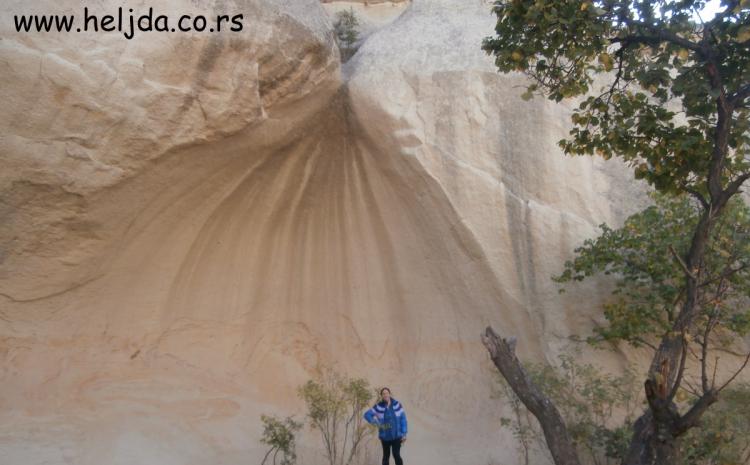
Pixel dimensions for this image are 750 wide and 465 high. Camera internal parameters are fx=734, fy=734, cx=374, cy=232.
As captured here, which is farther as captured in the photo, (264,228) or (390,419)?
(264,228)

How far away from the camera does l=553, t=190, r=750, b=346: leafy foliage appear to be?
7.29m

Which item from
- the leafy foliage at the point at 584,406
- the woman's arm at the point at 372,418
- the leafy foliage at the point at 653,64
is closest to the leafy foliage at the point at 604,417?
the leafy foliage at the point at 584,406

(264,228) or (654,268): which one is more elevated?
(264,228)

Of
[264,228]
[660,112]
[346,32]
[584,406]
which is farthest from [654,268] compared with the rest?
[346,32]

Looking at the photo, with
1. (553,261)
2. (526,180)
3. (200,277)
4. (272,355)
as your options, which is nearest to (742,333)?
(553,261)

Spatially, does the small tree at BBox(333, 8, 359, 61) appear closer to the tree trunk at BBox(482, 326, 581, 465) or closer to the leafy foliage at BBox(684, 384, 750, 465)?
the tree trunk at BBox(482, 326, 581, 465)

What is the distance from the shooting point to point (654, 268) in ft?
→ 24.7

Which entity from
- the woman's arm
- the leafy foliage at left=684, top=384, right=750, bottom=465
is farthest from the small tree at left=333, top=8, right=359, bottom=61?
the leafy foliage at left=684, top=384, right=750, bottom=465

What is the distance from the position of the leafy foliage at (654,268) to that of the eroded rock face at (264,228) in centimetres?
65

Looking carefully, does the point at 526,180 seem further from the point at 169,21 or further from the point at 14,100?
the point at 14,100

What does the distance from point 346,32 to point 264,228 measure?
11.1ft

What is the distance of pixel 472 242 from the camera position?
8.98m

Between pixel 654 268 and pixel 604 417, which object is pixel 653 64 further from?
pixel 604 417

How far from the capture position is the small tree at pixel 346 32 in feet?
35.8
